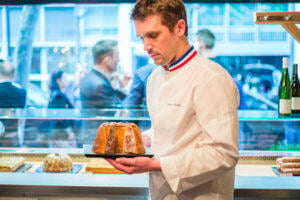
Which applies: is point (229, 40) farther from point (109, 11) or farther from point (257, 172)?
point (257, 172)

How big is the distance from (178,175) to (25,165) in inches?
46.2

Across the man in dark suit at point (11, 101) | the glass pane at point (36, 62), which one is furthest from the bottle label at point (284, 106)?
the glass pane at point (36, 62)

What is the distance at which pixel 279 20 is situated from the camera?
2.19 meters

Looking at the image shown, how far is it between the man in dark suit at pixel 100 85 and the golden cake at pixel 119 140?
2.63m

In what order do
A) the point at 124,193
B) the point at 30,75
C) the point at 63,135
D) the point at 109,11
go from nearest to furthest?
the point at 124,193 < the point at 63,135 < the point at 30,75 < the point at 109,11

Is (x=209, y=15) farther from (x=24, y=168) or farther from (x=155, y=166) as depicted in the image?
(x=155, y=166)

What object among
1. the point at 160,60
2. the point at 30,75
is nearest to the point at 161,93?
the point at 160,60

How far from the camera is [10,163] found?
7.45ft

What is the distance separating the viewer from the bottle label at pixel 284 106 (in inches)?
99.4

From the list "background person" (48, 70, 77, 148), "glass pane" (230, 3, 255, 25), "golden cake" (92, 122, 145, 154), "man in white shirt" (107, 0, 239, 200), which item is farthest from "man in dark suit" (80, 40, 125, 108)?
"man in white shirt" (107, 0, 239, 200)

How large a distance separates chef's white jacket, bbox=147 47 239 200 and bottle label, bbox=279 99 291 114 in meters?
1.02

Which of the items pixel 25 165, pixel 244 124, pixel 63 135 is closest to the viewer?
pixel 25 165

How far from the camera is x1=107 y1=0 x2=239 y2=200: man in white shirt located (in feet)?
4.74

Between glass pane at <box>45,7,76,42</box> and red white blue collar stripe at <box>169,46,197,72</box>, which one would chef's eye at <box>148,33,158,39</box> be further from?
glass pane at <box>45,7,76,42</box>
